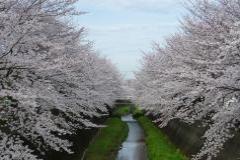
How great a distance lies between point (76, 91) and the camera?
17.0 metres

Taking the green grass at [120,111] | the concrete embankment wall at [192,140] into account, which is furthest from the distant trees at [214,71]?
the green grass at [120,111]

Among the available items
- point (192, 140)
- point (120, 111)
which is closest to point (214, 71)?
point (192, 140)

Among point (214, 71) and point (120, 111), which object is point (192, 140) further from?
point (120, 111)

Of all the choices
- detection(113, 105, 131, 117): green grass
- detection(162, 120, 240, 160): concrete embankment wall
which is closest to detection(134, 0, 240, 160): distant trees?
detection(162, 120, 240, 160): concrete embankment wall

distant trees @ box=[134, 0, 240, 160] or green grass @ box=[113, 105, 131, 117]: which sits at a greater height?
distant trees @ box=[134, 0, 240, 160]

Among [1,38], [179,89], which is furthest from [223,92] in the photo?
[1,38]

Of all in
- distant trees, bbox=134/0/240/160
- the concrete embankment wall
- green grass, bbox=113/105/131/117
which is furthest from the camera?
green grass, bbox=113/105/131/117

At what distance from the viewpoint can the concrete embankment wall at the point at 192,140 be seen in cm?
1814

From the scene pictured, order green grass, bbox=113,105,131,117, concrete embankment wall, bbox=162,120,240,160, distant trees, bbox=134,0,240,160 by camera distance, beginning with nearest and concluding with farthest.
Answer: distant trees, bbox=134,0,240,160, concrete embankment wall, bbox=162,120,240,160, green grass, bbox=113,105,131,117

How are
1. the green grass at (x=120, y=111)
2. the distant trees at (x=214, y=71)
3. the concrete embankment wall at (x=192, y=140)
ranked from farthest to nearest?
the green grass at (x=120, y=111) < the concrete embankment wall at (x=192, y=140) < the distant trees at (x=214, y=71)

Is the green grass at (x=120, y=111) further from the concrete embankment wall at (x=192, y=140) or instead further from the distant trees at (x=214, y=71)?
the distant trees at (x=214, y=71)

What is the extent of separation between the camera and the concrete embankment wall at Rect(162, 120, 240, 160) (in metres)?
18.1

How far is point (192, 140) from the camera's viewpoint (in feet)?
86.2

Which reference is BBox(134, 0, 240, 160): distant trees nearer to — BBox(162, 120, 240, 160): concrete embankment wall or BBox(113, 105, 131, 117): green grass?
BBox(162, 120, 240, 160): concrete embankment wall
